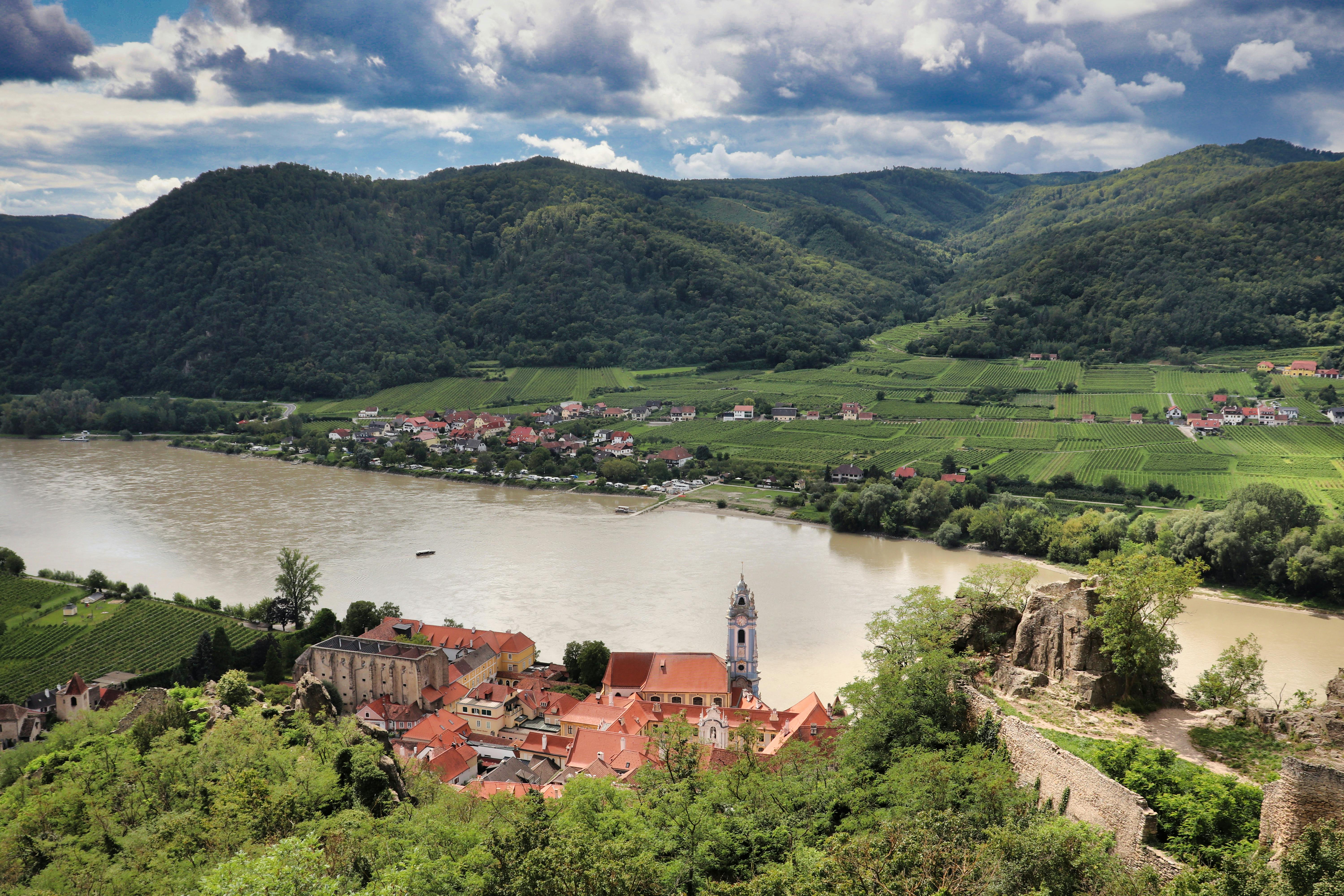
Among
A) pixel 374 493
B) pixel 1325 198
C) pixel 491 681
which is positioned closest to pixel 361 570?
pixel 491 681

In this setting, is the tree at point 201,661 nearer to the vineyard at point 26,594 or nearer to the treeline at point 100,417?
the vineyard at point 26,594

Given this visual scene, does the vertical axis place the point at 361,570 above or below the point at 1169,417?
below

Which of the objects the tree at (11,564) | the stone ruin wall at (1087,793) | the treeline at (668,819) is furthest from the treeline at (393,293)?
the stone ruin wall at (1087,793)

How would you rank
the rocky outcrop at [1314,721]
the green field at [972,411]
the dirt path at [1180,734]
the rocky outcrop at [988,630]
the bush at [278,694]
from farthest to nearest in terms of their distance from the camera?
the green field at [972,411], the bush at [278,694], the rocky outcrop at [988,630], the rocky outcrop at [1314,721], the dirt path at [1180,734]

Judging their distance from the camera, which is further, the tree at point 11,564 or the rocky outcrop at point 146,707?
the tree at point 11,564

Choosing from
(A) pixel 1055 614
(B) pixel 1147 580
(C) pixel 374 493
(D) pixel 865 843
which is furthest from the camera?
(C) pixel 374 493

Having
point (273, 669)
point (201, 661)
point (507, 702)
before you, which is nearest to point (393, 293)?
point (201, 661)

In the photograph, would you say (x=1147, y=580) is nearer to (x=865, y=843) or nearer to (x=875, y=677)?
(x=875, y=677)
